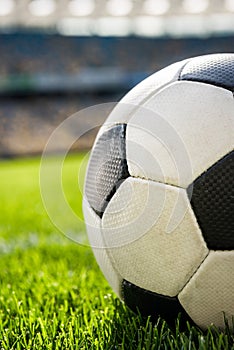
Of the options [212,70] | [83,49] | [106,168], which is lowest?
[83,49]

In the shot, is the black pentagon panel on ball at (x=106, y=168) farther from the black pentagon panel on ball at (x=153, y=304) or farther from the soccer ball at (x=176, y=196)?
the black pentagon panel on ball at (x=153, y=304)

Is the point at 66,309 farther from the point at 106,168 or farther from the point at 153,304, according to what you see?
the point at 106,168

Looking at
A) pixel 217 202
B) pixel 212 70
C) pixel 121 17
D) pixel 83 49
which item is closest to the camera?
pixel 217 202

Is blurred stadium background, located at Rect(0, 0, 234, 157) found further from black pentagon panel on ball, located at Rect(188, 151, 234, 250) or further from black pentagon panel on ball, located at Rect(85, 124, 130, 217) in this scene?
black pentagon panel on ball, located at Rect(188, 151, 234, 250)

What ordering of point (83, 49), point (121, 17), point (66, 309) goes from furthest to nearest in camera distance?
point (83, 49) → point (121, 17) → point (66, 309)

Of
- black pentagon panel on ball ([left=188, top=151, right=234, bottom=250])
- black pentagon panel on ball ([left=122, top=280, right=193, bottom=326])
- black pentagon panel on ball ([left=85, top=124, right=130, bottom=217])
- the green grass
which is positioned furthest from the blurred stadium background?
black pentagon panel on ball ([left=188, top=151, right=234, bottom=250])

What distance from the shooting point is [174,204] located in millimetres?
1543

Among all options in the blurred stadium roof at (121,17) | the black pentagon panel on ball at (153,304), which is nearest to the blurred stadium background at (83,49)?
the blurred stadium roof at (121,17)

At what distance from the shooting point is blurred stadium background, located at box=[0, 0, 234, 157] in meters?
21.2

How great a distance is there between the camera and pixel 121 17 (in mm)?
22125

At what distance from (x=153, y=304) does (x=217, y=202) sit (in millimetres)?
381

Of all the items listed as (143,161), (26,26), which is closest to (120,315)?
(143,161)

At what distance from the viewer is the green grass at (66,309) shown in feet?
5.15

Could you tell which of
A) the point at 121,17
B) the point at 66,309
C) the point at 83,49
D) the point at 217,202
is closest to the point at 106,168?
the point at 217,202
